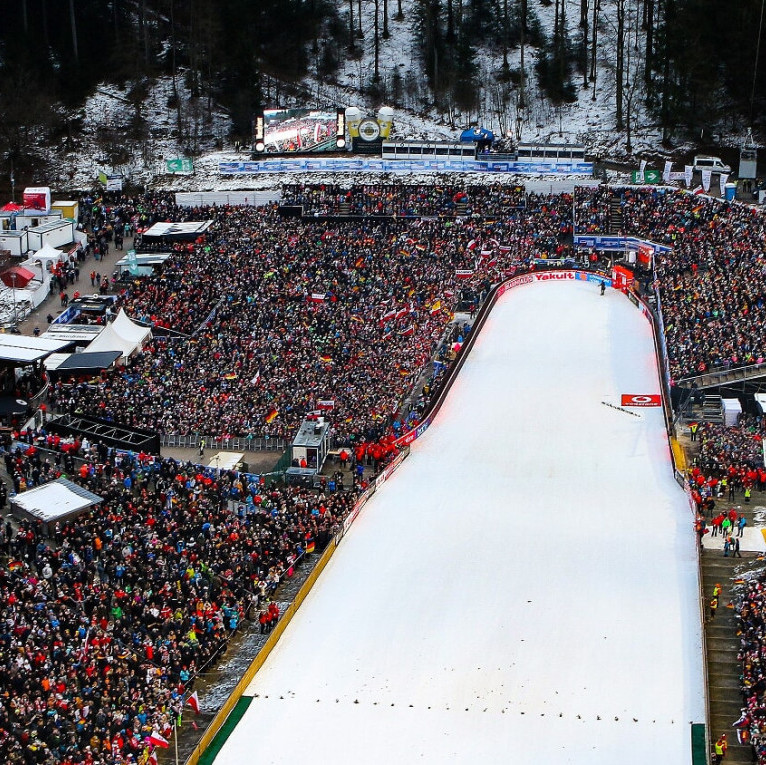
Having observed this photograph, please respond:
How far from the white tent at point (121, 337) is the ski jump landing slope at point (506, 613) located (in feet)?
39.5

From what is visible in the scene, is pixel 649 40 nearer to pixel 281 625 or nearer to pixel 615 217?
pixel 615 217

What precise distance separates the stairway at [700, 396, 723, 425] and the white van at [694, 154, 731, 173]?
25741 millimetres

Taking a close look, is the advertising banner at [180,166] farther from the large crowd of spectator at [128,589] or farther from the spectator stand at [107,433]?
the large crowd of spectator at [128,589]

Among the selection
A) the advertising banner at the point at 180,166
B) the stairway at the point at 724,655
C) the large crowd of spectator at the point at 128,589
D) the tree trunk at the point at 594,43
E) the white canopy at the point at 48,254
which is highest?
the tree trunk at the point at 594,43

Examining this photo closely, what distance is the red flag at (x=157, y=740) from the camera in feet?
76.5

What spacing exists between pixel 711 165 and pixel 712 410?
93.2ft

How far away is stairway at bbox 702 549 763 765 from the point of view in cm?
2483

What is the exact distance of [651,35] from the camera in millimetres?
75375

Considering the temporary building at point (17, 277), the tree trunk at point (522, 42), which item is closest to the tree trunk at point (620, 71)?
the tree trunk at point (522, 42)

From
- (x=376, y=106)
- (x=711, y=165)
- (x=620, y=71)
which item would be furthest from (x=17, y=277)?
(x=620, y=71)

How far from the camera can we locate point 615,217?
5934 cm

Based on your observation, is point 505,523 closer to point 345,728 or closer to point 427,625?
point 427,625

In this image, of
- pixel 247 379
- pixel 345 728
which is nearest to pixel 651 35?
pixel 247 379

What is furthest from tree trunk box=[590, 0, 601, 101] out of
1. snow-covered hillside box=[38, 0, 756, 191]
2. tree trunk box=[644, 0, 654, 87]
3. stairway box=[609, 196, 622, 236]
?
stairway box=[609, 196, 622, 236]
